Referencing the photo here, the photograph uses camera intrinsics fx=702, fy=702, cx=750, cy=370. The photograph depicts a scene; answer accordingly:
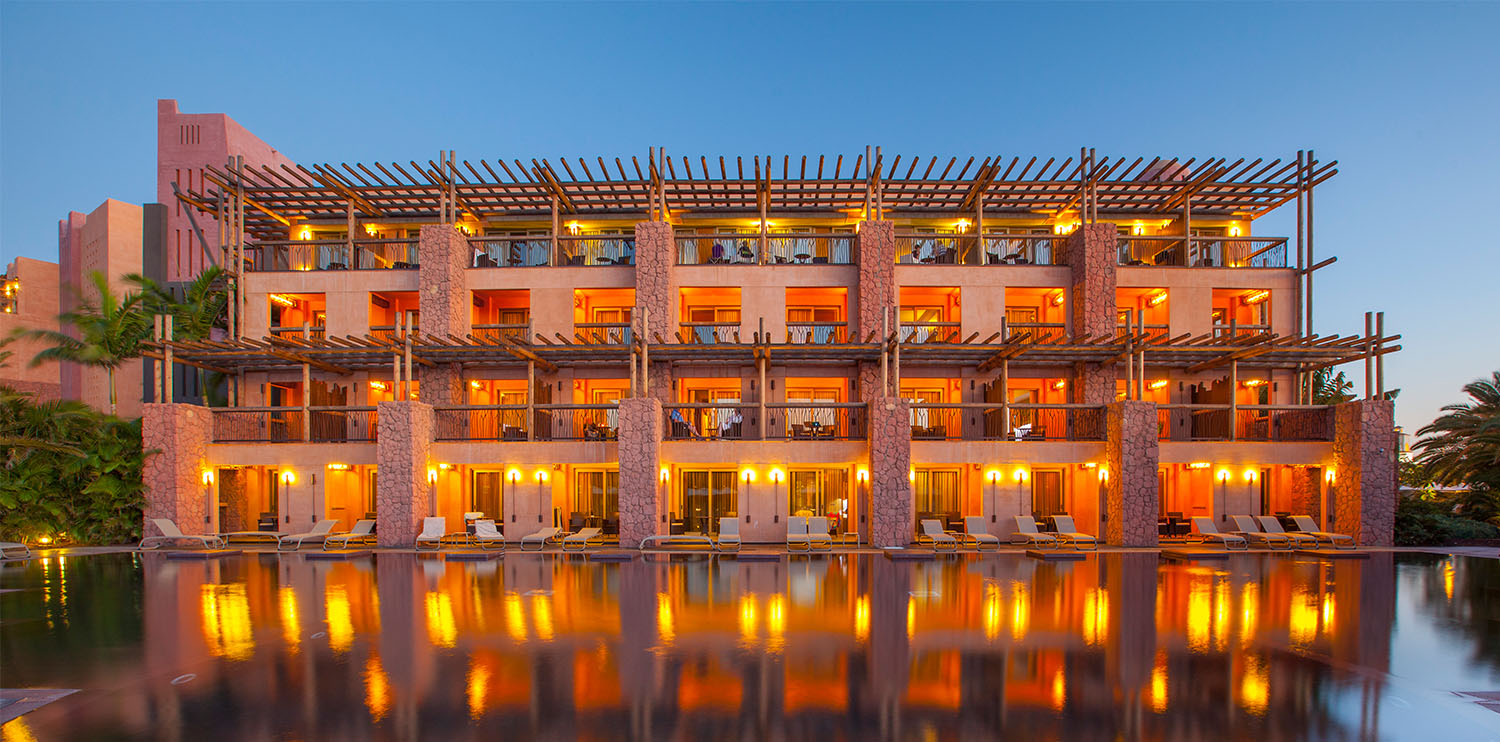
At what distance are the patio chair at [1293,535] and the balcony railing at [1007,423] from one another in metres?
4.90

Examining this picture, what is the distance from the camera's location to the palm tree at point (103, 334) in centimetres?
2195

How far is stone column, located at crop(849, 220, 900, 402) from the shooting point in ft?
71.1

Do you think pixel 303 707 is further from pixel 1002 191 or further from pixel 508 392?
pixel 1002 191

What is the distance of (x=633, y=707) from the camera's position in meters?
6.75

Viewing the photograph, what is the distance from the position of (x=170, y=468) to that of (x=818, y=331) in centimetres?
1908

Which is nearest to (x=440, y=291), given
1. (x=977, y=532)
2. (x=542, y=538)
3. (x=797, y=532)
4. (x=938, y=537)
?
(x=542, y=538)

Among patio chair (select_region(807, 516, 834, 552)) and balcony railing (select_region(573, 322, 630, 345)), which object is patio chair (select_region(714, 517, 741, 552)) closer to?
patio chair (select_region(807, 516, 834, 552))

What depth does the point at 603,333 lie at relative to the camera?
23.4m

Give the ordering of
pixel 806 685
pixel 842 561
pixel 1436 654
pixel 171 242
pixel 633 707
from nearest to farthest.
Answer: pixel 633 707, pixel 806 685, pixel 1436 654, pixel 842 561, pixel 171 242

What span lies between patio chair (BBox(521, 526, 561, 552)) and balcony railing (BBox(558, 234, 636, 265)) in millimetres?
8951

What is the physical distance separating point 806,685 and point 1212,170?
71.8 ft

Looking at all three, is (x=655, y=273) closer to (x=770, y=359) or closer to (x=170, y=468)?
(x=770, y=359)

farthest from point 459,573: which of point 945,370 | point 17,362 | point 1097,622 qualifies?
point 17,362

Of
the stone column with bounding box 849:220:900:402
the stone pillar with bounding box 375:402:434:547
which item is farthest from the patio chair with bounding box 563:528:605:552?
the stone column with bounding box 849:220:900:402
